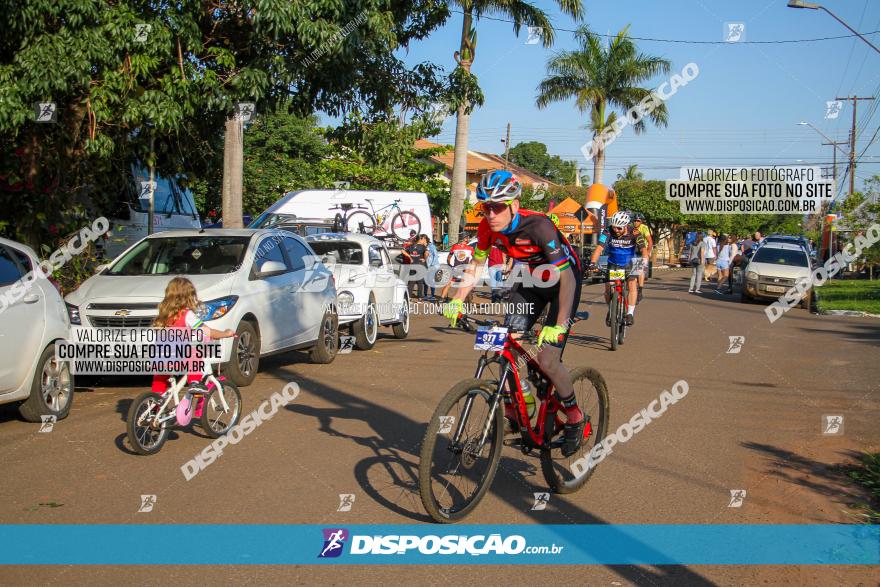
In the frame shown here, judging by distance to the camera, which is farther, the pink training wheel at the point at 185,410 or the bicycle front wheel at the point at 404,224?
the bicycle front wheel at the point at 404,224

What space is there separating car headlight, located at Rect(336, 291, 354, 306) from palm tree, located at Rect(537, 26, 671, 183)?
31276 mm

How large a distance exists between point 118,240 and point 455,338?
5.95m

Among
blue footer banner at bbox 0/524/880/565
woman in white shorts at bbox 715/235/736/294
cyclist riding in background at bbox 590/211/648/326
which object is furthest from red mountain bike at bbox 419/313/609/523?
woman in white shorts at bbox 715/235/736/294

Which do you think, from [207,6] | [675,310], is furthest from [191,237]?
[675,310]

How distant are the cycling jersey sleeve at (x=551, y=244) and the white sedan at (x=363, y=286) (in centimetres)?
744

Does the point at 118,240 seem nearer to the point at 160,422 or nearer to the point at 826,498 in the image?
the point at 160,422

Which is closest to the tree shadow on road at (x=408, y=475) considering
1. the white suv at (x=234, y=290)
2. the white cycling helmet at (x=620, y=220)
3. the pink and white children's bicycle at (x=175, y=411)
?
the pink and white children's bicycle at (x=175, y=411)

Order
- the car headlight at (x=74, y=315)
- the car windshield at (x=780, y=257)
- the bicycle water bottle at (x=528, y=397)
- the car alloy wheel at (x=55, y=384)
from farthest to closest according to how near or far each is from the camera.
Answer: the car windshield at (x=780, y=257)
the car headlight at (x=74, y=315)
the car alloy wheel at (x=55, y=384)
the bicycle water bottle at (x=528, y=397)

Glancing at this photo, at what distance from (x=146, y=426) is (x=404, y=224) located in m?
17.7

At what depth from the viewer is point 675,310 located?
22406 millimetres

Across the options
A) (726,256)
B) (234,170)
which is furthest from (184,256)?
(726,256)

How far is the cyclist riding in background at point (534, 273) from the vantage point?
222 inches

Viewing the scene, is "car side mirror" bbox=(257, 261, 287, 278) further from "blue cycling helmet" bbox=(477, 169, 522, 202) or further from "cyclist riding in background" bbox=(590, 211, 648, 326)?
"blue cycling helmet" bbox=(477, 169, 522, 202)

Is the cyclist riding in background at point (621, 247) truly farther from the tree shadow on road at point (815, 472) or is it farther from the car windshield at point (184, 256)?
the tree shadow on road at point (815, 472)
